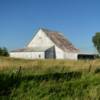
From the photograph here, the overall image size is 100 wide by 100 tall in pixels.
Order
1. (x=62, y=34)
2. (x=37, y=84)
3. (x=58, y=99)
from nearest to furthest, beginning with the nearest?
(x=58, y=99) < (x=37, y=84) < (x=62, y=34)

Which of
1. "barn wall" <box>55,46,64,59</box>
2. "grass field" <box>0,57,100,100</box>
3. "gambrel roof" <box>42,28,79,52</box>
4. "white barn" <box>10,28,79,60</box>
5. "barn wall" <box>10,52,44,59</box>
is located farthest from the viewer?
"gambrel roof" <box>42,28,79,52</box>

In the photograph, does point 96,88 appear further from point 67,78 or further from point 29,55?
point 29,55

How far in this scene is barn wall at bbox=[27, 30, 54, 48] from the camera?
6069 centimetres

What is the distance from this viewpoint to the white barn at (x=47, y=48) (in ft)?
189

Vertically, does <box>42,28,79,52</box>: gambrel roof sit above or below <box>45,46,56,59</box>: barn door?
above

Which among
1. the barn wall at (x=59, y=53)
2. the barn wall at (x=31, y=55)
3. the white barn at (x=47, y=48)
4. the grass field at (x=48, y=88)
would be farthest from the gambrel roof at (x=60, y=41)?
the grass field at (x=48, y=88)

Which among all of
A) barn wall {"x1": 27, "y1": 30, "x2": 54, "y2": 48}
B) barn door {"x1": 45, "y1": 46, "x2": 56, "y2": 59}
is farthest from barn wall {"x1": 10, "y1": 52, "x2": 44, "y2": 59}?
barn wall {"x1": 27, "y1": 30, "x2": 54, "y2": 48}

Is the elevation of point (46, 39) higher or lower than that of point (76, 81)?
higher

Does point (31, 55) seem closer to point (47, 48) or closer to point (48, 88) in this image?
point (47, 48)

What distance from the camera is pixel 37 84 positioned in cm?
856

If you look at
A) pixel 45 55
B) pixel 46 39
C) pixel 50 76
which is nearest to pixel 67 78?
pixel 50 76

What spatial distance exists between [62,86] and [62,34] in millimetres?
58398

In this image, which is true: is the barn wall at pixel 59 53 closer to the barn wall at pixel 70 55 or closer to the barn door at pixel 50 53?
the barn door at pixel 50 53

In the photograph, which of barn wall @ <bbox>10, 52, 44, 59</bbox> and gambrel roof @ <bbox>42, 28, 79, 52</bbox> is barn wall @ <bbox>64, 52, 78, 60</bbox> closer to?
gambrel roof @ <bbox>42, 28, 79, 52</bbox>
